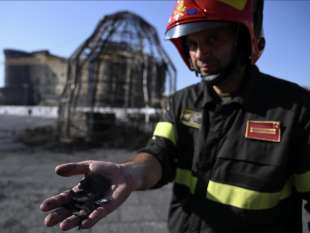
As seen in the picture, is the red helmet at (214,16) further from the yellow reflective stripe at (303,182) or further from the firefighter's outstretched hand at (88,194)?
the firefighter's outstretched hand at (88,194)

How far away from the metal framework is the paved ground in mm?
3442

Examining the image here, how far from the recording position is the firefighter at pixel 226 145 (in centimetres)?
141

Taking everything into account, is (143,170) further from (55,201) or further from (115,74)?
(115,74)

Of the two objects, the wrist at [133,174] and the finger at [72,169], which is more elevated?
the finger at [72,169]

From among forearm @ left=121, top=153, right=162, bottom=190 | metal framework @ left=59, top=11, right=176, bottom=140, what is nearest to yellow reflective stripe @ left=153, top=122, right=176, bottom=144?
forearm @ left=121, top=153, right=162, bottom=190

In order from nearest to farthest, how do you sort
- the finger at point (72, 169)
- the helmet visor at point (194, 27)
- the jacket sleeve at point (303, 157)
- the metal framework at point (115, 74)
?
the finger at point (72, 169), the jacket sleeve at point (303, 157), the helmet visor at point (194, 27), the metal framework at point (115, 74)

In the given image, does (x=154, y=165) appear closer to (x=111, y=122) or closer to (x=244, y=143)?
(x=244, y=143)

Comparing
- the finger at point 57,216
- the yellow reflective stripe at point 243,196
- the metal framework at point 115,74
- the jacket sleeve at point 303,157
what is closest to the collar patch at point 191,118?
the yellow reflective stripe at point 243,196

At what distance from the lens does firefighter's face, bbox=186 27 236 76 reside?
5.34ft

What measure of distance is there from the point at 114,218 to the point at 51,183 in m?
1.84

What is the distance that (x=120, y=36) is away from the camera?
11.2m

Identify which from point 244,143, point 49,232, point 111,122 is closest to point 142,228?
point 49,232

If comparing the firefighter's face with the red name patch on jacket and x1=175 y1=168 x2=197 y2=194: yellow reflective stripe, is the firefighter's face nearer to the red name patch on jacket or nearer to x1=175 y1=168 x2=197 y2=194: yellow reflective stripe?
the red name patch on jacket

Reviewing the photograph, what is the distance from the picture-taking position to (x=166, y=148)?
5.66 ft
